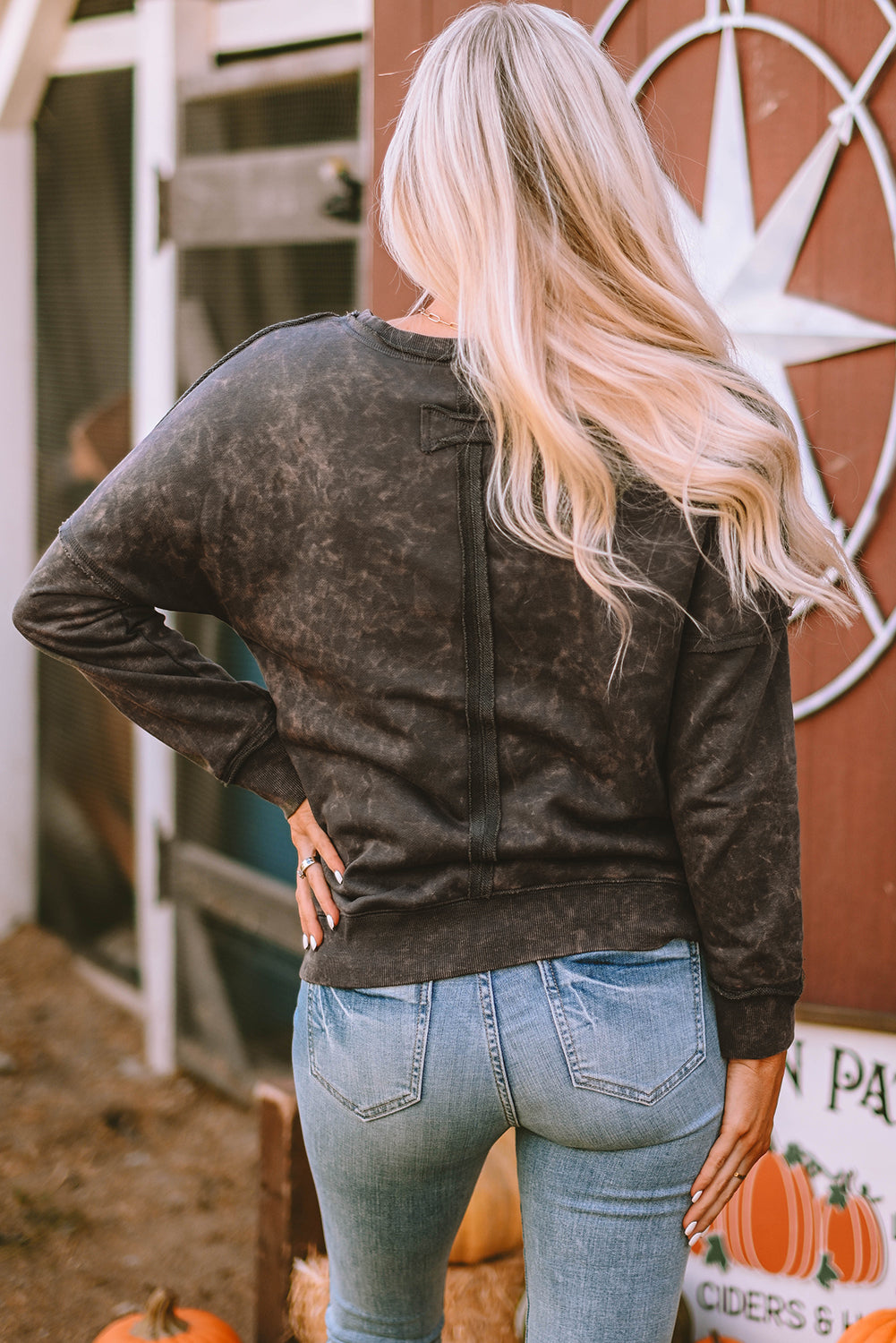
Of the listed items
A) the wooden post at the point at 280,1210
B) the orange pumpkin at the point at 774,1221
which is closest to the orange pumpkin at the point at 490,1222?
the wooden post at the point at 280,1210

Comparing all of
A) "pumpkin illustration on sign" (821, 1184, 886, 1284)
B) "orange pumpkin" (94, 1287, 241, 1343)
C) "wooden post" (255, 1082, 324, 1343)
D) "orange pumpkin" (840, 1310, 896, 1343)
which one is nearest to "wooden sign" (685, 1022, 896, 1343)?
"pumpkin illustration on sign" (821, 1184, 886, 1284)

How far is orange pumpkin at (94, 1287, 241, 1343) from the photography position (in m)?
2.10

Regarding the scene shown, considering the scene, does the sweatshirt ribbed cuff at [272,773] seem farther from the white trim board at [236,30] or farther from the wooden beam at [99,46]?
the wooden beam at [99,46]

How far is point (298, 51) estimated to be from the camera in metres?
3.14

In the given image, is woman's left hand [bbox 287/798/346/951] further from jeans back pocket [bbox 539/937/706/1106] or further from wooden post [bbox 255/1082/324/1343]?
wooden post [bbox 255/1082/324/1343]

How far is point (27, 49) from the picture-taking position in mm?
3770

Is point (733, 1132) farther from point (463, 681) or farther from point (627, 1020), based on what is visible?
point (463, 681)

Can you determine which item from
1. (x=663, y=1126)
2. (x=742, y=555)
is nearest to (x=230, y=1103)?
(x=663, y=1126)

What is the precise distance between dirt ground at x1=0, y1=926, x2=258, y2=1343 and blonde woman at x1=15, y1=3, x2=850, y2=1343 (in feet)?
5.81

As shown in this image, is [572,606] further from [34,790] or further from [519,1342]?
[34,790]

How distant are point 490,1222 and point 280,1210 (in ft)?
1.16

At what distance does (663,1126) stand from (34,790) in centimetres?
356

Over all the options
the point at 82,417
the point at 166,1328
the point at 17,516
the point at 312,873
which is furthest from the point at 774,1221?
the point at 17,516

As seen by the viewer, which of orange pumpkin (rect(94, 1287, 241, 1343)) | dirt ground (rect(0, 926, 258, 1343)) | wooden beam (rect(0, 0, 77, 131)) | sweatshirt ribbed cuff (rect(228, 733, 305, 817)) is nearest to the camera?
sweatshirt ribbed cuff (rect(228, 733, 305, 817))
